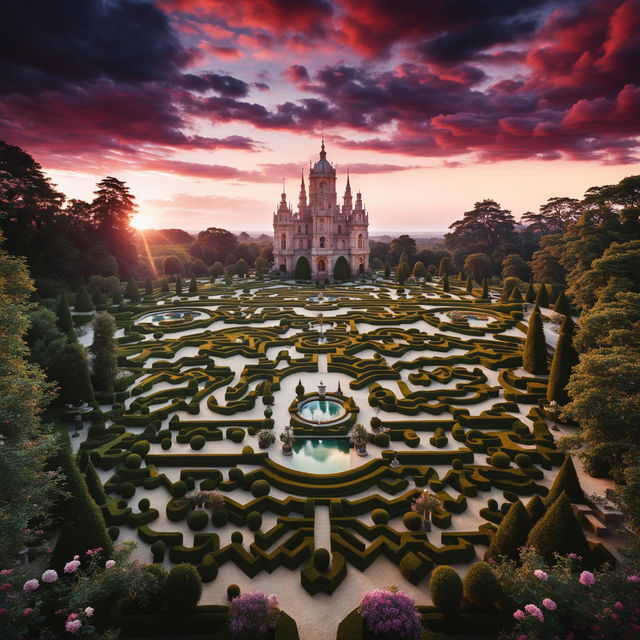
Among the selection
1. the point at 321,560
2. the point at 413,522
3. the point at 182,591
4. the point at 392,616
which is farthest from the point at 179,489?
the point at 392,616

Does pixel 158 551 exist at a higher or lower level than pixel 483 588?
lower

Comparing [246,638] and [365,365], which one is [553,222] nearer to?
[365,365]

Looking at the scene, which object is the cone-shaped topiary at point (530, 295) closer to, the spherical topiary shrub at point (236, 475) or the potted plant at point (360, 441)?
the potted plant at point (360, 441)

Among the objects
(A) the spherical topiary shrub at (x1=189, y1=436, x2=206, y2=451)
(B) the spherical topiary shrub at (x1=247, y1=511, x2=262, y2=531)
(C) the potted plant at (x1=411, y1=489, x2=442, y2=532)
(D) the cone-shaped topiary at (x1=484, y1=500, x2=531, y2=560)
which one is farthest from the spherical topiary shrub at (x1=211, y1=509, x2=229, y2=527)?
(D) the cone-shaped topiary at (x1=484, y1=500, x2=531, y2=560)

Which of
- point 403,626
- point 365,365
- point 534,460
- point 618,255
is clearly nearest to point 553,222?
point 618,255

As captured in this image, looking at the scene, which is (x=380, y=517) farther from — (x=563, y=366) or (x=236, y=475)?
(x=563, y=366)

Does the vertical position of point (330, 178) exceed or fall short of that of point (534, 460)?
it exceeds it
